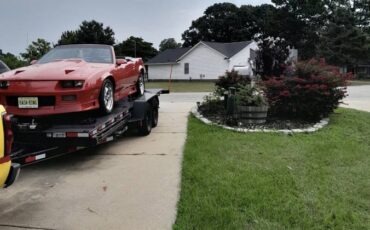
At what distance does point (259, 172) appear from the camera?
5910mm

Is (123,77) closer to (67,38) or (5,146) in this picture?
(5,146)

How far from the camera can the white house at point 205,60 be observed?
4988 centimetres

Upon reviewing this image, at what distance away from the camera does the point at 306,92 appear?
32.2 feet

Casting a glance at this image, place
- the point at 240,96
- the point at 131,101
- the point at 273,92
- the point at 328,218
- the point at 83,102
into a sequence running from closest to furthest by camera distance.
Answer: the point at 328,218 → the point at 83,102 → the point at 131,101 → the point at 240,96 → the point at 273,92

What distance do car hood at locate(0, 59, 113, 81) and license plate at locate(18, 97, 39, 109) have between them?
31 cm

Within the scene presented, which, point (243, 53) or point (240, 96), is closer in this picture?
point (240, 96)

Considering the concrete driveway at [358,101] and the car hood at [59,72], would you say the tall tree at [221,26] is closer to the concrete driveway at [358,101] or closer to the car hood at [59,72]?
the concrete driveway at [358,101]

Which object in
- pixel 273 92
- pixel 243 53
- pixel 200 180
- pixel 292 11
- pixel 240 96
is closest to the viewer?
pixel 200 180

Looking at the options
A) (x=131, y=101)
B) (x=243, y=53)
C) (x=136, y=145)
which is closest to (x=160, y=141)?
(x=136, y=145)

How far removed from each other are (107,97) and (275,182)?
10.9ft

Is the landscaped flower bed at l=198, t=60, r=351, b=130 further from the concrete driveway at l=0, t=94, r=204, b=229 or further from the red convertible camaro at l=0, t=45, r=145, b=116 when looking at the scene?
the red convertible camaro at l=0, t=45, r=145, b=116

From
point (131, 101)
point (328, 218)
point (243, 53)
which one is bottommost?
point (328, 218)

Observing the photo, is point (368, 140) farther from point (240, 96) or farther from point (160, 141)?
point (160, 141)

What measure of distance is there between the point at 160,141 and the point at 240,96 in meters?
2.39
